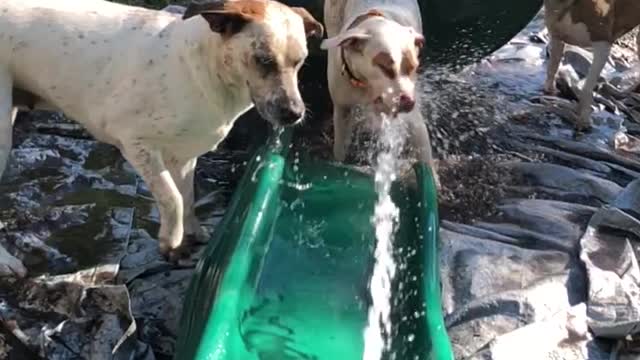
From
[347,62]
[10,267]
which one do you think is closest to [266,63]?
[347,62]

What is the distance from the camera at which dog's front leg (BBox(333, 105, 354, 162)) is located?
550 cm

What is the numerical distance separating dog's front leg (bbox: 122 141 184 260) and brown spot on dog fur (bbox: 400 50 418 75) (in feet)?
4.39

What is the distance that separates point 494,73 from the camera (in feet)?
24.9

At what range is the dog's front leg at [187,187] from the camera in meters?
4.36

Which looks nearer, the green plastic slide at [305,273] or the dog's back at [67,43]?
the green plastic slide at [305,273]

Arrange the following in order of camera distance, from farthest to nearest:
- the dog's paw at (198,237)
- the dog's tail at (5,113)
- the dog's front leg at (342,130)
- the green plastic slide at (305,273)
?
1. the dog's front leg at (342,130)
2. the dog's paw at (198,237)
3. the dog's tail at (5,113)
4. the green plastic slide at (305,273)

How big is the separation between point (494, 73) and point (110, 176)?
3.54 metres

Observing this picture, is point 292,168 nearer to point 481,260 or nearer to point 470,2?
point 481,260

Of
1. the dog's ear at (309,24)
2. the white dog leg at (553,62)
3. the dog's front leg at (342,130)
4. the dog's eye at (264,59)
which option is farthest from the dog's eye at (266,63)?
the white dog leg at (553,62)

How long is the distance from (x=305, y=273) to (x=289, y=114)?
993 mm

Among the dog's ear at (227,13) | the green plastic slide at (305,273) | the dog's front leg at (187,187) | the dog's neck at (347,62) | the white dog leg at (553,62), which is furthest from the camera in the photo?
the white dog leg at (553,62)

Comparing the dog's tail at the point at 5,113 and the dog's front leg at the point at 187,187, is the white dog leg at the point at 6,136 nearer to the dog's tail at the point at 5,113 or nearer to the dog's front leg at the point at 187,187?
the dog's tail at the point at 5,113

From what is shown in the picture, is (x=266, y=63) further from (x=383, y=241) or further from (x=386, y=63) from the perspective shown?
(x=383, y=241)

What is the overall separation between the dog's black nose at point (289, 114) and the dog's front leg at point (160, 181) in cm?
71
